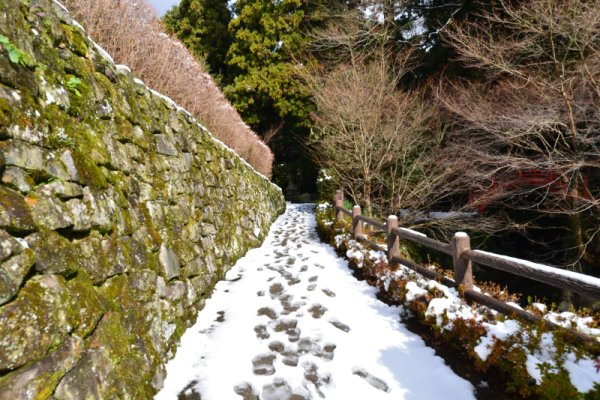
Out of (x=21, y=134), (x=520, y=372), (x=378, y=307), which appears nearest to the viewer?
(x=21, y=134)

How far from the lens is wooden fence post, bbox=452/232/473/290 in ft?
12.1

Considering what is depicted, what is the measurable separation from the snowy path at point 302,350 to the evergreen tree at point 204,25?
1732 cm

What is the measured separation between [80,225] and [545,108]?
379 inches

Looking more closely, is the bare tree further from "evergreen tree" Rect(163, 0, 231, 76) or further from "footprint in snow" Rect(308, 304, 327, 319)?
"evergreen tree" Rect(163, 0, 231, 76)

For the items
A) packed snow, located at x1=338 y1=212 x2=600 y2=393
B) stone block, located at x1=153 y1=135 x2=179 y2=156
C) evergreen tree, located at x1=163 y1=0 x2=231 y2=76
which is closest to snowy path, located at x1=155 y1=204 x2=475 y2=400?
packed snow, located at x1=338 y1=212 x2=600 y2=393

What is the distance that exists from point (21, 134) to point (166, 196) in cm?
190

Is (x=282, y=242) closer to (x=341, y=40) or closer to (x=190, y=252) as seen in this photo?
(x=190, y=252)

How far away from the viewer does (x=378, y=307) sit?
4.39m

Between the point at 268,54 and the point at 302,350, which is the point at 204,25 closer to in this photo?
the point at 268,54

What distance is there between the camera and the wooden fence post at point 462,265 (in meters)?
3.69

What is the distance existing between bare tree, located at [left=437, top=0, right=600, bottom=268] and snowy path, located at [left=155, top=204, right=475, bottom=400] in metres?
5.85

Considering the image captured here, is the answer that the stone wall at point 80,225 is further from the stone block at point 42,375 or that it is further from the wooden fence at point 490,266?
the wooden fence at point 490,266

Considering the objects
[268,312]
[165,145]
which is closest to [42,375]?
[268,312]

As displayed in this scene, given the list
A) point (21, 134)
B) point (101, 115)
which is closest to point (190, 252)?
point (101, 115)
